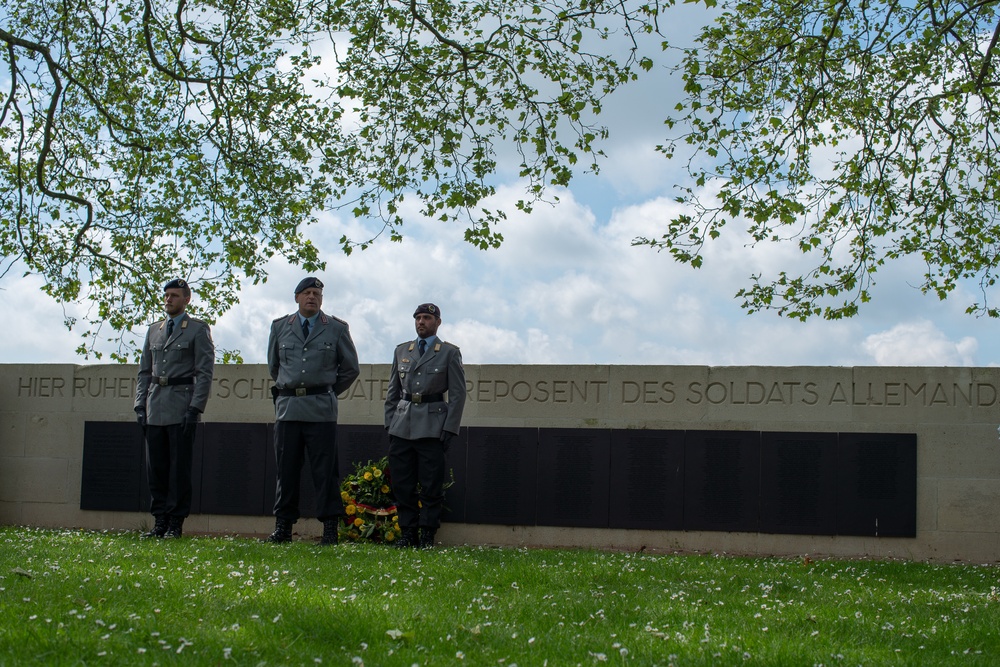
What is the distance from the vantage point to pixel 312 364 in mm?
7836

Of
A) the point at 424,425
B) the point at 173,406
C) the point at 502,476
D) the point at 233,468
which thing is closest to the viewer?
the point at 424,425

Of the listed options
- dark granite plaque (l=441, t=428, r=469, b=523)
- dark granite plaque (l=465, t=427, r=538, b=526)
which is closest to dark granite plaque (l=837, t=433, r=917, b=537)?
dark granite plaque (l=465, t=427, r=538, b=526)

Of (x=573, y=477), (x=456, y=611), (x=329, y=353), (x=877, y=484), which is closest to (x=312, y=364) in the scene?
(x=329, y=353)

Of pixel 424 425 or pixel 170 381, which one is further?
pixel 170 381

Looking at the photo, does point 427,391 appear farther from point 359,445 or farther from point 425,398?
point 359,445

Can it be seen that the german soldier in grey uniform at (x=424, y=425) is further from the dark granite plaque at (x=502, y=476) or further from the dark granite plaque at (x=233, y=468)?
the dark granite plaque at (x=233, y=468)

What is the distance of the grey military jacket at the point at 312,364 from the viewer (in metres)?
7.81

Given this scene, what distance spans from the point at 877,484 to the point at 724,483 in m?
1.20

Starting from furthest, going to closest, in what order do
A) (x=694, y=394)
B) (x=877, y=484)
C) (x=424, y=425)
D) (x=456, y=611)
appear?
(x=694, y=394) < (x=877, y=484) < (x=424, y=425) < (x=456, y=611)

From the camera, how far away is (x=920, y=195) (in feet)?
32.0

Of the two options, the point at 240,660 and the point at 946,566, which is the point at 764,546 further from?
the point at 240,660

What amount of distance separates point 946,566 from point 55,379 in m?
7.96

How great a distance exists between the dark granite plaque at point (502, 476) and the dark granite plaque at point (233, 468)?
74.5 inches

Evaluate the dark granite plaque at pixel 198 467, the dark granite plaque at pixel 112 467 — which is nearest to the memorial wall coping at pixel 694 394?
the dark granite plaque at pixel 198 467
